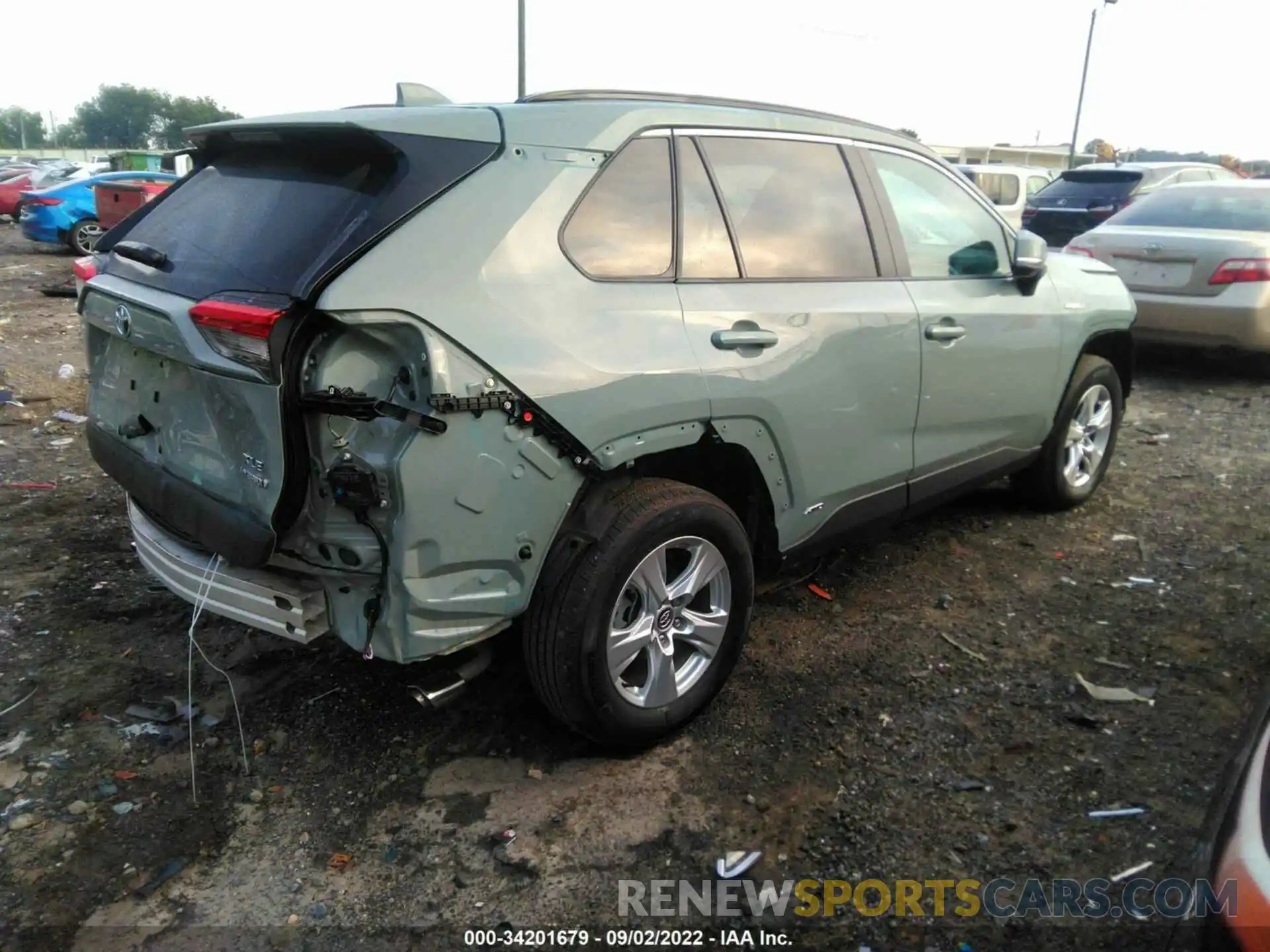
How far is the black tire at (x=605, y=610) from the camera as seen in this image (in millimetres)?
2598

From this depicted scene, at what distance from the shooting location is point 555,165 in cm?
259

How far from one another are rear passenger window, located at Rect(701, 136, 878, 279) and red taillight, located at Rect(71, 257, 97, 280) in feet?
6.72

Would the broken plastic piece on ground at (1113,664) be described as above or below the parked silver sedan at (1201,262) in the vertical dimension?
below

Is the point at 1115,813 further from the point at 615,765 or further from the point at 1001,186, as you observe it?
the point at 1001,186

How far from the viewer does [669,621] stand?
290 cm

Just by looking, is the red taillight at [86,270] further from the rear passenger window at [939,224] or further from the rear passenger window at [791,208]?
the rear passenger window at [939,224]

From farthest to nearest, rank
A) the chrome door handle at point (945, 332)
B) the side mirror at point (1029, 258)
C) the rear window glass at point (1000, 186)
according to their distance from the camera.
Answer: the rear window glass at point (1000, 186) < the side mirror at point (1029, 258) < the chrome door handle at point (945, 332)

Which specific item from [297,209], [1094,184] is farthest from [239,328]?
[1094,184]

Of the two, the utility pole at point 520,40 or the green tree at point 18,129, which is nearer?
the utility pole at point 520,40

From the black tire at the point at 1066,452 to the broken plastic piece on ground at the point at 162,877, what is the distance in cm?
410

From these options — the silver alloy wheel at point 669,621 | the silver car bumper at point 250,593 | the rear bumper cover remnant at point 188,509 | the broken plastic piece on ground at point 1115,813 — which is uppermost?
the rear bumper cover remnant at point 188,509

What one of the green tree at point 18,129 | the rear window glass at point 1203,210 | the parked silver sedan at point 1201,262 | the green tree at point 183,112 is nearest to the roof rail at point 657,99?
the parked silver sedan at point 1201,262

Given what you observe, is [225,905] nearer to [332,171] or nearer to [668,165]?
[332,171]

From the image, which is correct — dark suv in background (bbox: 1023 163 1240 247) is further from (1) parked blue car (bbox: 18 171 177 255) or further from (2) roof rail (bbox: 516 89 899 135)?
(1) parked blue car (bbox: 18 171 177 255)
